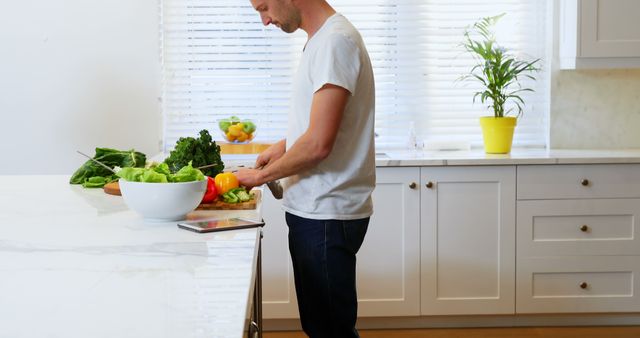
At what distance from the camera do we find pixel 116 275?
140 cm

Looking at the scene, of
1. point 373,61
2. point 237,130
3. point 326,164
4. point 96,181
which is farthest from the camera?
point 373,61

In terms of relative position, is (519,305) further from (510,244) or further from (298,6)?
(298,6)

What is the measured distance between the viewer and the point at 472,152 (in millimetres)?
4125

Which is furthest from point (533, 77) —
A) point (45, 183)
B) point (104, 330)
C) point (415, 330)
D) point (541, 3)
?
point (104, 330)

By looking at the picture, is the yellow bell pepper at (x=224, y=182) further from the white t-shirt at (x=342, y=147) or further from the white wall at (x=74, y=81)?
the white wall at (x=74, y=81)

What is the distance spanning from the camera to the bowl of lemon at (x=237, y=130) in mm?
3822

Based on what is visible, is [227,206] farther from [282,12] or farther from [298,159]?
[282,12]

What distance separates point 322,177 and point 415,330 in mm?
1744

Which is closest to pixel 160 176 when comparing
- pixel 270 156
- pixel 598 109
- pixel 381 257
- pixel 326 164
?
pixel 326 164

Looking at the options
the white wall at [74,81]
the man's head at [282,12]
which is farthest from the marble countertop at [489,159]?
the man's head at [282,12]

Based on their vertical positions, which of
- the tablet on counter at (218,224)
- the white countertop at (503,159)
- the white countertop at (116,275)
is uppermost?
the white countertop at (503,159)

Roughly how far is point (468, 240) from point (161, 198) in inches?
84.5

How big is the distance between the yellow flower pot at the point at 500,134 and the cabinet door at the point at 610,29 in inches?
18.5

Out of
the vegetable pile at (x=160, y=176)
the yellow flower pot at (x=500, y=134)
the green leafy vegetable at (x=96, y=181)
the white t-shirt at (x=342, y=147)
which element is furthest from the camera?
the yellow flower pot at (x=500, y=134)
